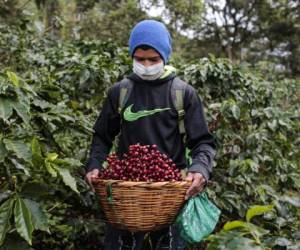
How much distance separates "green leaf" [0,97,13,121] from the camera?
6.48 ft

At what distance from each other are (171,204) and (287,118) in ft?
8.28

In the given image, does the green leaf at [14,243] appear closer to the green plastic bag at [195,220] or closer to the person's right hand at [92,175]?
the person's right hand at [92,175]

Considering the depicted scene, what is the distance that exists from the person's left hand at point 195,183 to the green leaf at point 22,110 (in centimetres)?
68

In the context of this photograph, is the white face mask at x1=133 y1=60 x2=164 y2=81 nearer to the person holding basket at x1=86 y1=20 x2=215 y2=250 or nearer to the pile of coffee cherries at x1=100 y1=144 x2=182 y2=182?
the person holding basket at x1=86 y1=20 x2=215 y2=250

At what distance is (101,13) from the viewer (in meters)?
14.1

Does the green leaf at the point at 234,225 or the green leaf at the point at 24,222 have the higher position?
the green leaf at the point at 234,225

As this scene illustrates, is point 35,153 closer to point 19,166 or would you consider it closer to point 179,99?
point 19,166

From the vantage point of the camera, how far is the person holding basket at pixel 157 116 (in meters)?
2.22

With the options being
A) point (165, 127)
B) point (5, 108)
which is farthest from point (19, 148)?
point (165, 127)

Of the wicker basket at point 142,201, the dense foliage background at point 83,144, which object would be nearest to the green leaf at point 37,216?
the dense foliage background at point 83,144

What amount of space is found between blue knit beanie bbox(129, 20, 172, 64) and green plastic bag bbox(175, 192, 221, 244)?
649 millimetres

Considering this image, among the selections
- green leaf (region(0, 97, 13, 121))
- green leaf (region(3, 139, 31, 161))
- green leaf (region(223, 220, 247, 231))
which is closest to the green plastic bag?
green leaf (region(3, 139, 31, 161))

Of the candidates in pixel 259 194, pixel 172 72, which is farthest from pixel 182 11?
pixel 172 72

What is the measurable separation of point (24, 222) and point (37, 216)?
0.06 meters
